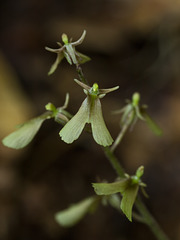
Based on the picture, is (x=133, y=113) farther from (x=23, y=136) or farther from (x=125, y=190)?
(x=23, y=136)

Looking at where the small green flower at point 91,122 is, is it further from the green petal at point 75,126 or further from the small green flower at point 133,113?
the small green flower at point 133,113

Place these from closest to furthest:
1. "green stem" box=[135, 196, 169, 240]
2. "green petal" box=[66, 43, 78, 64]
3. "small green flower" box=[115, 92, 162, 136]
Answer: "green petal" box=[66, 43, 78, 64]
"green stem" box=[135, 196, 169, 240]
"small green flower" box=[115, 92, 162, 136]

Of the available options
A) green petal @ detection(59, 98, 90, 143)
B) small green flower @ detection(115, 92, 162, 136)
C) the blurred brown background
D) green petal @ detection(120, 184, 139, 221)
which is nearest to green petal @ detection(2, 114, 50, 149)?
green petal @ detection(59, 98, 90, 143)

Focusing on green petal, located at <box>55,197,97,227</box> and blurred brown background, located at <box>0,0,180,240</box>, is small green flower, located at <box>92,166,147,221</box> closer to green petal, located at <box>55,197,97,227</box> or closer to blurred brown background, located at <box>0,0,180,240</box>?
green petal, located at <box>55,197,97,227</box>

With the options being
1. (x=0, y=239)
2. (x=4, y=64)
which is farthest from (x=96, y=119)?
(x=4, y=64)

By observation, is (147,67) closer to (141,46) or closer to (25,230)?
(141,46)

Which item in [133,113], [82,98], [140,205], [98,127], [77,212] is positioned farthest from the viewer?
[82,98]

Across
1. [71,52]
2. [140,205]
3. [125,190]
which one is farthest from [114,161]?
[71,52]

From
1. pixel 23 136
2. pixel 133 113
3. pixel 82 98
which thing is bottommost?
pixel 133 113
